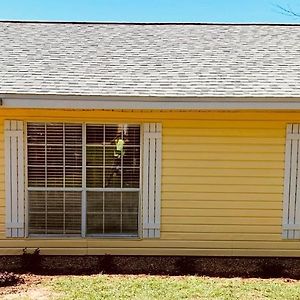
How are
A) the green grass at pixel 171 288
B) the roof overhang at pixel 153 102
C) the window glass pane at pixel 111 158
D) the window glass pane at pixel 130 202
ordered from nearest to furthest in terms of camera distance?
1. the green grass at pixel 171 288
2. the roof overhang at pixel 153 102
3. the window glass pane at pixel 111 158
4. the window glass pane at pixel 130 202

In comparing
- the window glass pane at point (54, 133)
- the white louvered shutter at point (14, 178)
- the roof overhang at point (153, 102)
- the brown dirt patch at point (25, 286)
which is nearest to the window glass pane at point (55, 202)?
the white louvered shutter at point (14, 178)

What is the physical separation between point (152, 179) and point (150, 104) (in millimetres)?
1239

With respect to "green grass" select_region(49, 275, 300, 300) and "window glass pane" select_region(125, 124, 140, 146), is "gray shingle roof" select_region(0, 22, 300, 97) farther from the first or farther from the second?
"green grass" select_region(49, 275, 300, 300)

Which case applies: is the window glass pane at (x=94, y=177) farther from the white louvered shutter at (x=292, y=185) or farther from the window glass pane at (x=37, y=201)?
the white louvered shutter at (x=292, y=185)

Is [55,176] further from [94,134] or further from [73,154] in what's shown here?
[94,134]

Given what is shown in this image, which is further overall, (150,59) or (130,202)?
(150,59)

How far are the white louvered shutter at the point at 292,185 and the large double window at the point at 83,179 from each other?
232cm

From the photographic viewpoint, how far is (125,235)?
738 cm

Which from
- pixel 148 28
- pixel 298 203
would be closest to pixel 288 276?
pixel 298 203

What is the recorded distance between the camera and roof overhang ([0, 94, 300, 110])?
6590 millimetres

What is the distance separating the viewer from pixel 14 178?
7.15 m

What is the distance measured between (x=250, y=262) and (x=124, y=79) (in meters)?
3.45

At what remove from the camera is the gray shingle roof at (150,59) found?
22.8ft

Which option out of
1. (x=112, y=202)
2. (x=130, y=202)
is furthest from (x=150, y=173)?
(x=112, y=202)
